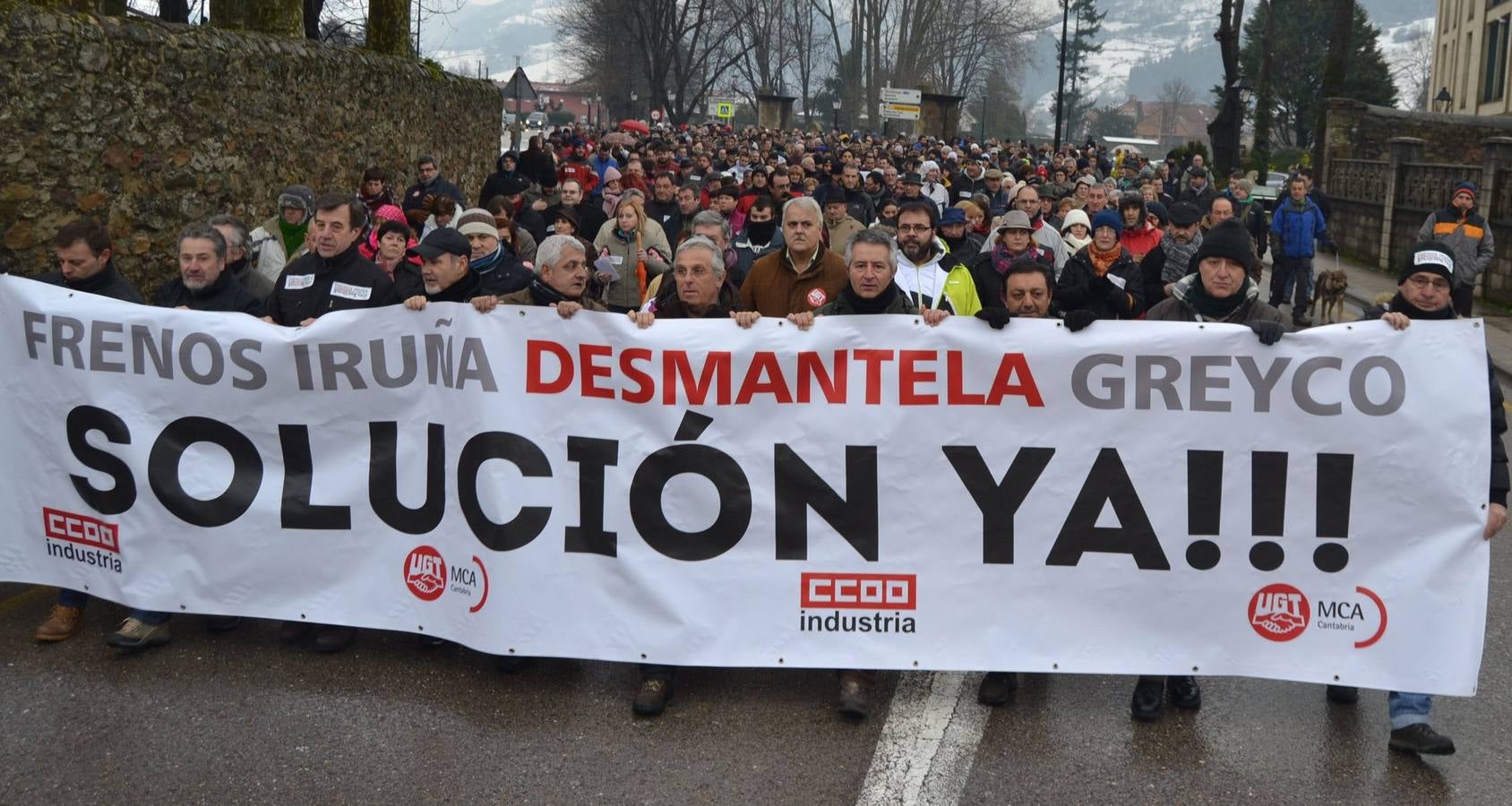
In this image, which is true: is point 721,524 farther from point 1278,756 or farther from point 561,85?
point 561,85

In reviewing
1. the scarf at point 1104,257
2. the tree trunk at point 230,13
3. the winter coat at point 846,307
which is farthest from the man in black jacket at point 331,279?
the tree trunk at point 230,13

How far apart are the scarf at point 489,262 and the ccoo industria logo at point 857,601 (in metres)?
2.79

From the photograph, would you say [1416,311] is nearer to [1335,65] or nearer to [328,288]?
[328,288]

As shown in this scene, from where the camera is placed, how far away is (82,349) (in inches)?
242

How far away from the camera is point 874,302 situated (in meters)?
5.88

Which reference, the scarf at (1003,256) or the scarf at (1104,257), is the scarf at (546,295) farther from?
the scarf at (1104,257)

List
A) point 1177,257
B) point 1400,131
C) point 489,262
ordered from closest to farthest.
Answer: point 489,262
point 1177,257
point 1400,131

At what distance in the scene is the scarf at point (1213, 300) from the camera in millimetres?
5719

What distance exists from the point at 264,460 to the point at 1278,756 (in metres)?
3.99

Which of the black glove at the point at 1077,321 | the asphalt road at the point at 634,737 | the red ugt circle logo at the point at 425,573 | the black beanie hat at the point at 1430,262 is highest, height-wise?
the black beanie hat at the point at 1430,262

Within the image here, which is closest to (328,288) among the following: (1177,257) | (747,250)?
(747,250)

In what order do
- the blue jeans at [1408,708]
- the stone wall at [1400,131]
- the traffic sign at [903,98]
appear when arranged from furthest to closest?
the traffic sign at [903,98] < the stone wall at [1400,131] < the blue jeans at [1408,708]

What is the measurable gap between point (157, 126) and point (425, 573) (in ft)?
20.4

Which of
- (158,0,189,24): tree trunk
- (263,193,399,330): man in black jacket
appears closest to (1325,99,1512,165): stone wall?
(158,0,189,24): tree trunk
